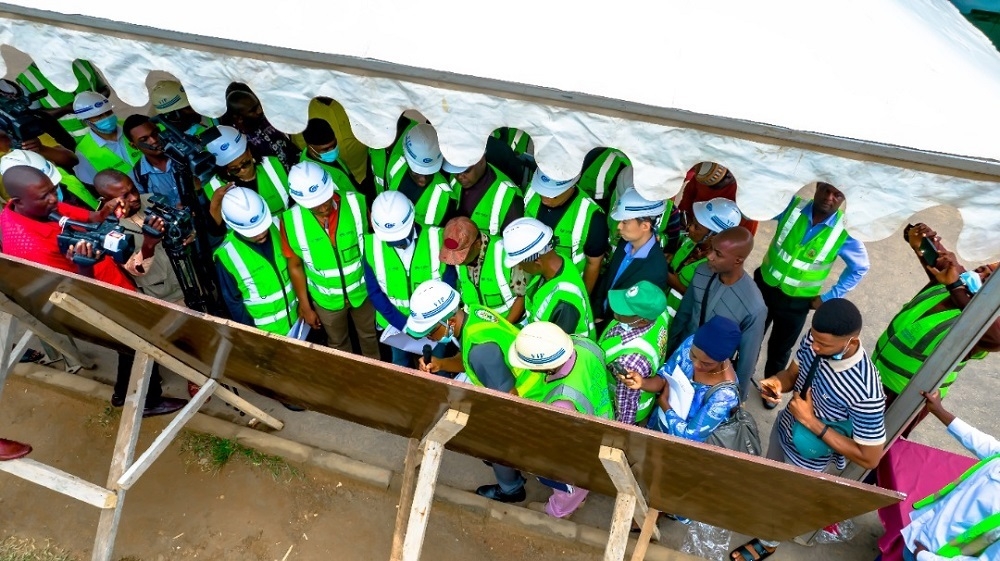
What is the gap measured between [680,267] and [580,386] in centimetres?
159

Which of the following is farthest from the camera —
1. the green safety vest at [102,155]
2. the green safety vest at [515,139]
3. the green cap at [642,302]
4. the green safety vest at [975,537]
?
the green safety vest at [515,139]

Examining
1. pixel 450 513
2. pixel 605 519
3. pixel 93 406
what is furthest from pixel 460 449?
pixel 93 406

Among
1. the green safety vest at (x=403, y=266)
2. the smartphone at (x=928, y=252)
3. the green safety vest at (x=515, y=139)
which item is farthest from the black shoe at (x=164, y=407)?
the smartphone at (x=928, y=252)

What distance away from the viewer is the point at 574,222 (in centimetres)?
354

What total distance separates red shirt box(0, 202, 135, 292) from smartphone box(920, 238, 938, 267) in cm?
445

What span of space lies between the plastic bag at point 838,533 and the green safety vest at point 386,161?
3.47 metres

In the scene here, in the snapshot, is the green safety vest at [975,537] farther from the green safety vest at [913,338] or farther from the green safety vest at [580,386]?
the green safety vest at [580,386]

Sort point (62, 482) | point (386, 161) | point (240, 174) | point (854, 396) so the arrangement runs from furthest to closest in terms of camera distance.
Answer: point (386, 161) < point (240, 174) < point (62, 482) < point (854, 396)

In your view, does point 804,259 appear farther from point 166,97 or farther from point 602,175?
point 166,97

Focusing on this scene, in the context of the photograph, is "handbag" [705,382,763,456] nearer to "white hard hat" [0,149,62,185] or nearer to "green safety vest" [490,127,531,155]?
"green safety vest" [490,127,531,155]

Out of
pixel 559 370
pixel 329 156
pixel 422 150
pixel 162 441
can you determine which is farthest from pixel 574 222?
pixel 162 441

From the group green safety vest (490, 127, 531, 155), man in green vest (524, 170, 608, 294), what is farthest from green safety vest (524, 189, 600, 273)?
green safety vest (490, 127, 531, 155)

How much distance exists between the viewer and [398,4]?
260 centimetres

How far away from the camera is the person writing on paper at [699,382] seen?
2551 millimetres
